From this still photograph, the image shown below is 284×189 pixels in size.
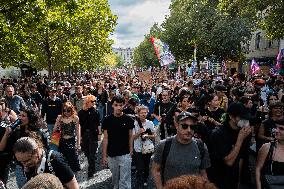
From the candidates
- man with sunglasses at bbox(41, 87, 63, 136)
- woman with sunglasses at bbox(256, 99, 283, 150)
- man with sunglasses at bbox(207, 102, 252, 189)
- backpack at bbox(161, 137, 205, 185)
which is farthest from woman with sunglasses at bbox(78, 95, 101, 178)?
backpack at bbox(161, 137, 205, 185)

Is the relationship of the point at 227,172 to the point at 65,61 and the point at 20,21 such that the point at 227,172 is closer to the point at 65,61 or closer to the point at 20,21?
the point at 20,21

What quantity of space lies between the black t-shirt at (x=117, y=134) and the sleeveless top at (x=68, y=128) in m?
1.41

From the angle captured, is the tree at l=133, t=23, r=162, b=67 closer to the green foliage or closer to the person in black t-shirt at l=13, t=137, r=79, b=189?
the green foliage

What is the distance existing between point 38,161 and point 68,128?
398 centimetres

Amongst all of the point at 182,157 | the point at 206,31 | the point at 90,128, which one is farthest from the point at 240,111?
the point at 206,31

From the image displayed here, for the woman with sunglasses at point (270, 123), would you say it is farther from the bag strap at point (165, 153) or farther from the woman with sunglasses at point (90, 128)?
the woman with sunglasses at point (90, 128)

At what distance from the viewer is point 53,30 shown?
27750mm

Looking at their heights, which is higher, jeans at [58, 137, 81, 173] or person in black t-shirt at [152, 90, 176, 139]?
person in black t-shirt at [152, 90, 176, 139]

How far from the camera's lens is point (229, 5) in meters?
17.6

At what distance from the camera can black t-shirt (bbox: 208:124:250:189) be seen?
183 inches

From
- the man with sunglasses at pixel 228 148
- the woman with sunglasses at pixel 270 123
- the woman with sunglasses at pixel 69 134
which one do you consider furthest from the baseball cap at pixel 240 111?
the woman with sunglasses at pixel 69 134

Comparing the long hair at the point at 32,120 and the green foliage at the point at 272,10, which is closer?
the long hair at the point at 32,120

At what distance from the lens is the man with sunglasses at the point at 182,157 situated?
400cm

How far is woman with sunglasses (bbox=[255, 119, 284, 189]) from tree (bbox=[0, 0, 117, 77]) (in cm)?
1123
